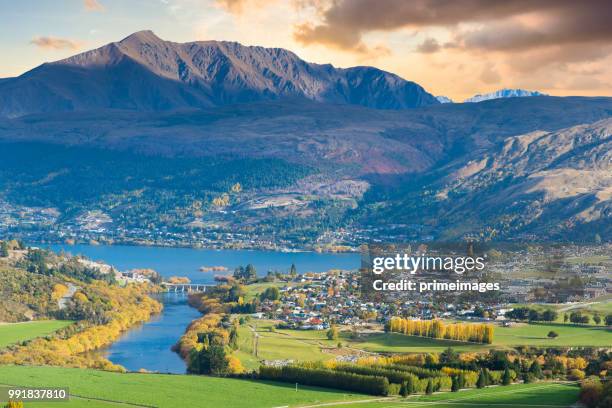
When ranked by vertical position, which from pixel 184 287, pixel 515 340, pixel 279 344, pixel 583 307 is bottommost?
pixel 279 344

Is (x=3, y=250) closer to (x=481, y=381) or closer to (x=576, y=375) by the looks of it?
(x=481, y=381)

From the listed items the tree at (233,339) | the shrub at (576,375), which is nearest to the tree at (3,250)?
the tree at (233,339)

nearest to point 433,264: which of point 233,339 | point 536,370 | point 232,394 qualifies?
point 233,339

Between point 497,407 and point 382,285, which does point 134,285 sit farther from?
point 497,407

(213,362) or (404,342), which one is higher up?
(404,342)

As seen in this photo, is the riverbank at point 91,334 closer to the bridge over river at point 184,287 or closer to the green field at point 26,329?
the green field at point 26,329

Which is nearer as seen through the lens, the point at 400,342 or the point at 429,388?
the point at 429,388

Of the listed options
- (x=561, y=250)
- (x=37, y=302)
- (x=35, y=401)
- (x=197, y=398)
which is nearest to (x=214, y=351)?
(x=197, y=398)
